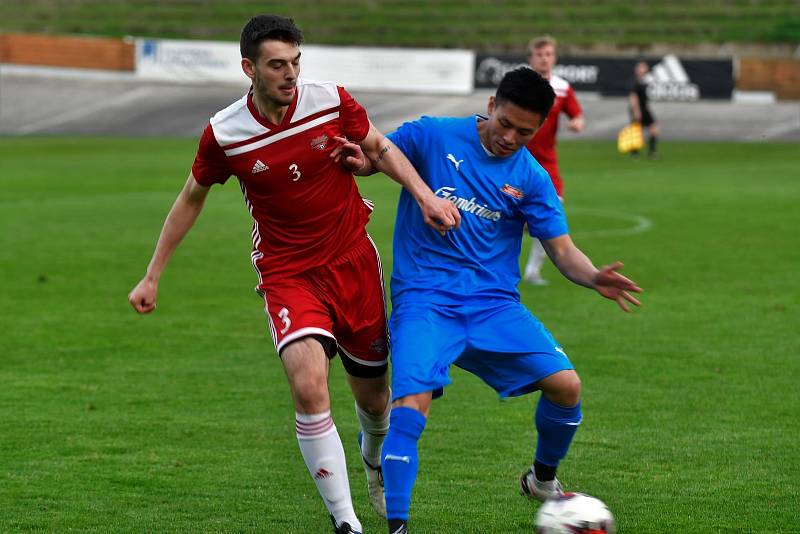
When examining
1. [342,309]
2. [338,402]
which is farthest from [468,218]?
[338,402]

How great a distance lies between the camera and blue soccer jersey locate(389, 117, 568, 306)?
5.70 meters

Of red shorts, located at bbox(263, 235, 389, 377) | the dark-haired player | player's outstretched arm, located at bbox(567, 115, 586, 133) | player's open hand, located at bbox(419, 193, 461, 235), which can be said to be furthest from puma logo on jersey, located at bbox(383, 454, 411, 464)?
the dark-haired player

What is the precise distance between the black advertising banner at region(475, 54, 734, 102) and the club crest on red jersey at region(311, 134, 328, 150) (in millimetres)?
33759

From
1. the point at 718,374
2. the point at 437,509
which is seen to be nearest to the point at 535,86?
the point at 437,509

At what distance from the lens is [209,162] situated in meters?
5.64

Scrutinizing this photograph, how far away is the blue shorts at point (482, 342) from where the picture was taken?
5.47 m

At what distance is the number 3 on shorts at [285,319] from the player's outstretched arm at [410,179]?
73 centimetres

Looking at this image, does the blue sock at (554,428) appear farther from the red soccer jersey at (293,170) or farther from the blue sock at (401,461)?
the red soccer jersey at (293,170)

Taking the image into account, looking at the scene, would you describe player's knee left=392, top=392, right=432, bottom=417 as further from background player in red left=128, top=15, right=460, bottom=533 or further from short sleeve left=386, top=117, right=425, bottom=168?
short sleeve left=386, top=117, right=425, bottom=168

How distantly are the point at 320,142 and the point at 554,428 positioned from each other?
170 cm

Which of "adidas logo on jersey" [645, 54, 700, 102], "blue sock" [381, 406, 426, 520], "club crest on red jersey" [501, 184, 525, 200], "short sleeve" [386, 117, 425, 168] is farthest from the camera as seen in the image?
"adidas logo on jersey" [645, 54, 700, 102]

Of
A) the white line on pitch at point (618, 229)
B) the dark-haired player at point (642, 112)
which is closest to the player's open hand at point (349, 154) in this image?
the white line on pitch at point (618, 229)

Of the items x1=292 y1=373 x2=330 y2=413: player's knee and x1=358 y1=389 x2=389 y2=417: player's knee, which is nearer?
x1=292 y1=373 x2=330 y2=413: player's knee

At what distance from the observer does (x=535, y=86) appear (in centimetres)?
551
